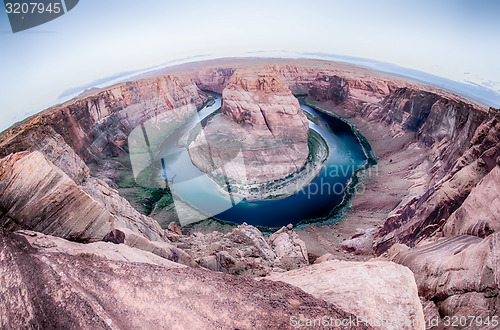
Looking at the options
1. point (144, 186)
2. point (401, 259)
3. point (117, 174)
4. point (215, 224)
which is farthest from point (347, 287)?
point (117, 174)

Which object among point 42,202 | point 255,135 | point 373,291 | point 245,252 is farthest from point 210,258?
point 255,135

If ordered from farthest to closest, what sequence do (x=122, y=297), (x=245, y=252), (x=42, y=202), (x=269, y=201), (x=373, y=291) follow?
(x=269, y=201), (x=245, y=252), (x=42, y=202), (x=373, y=291), (x=122, y=297)

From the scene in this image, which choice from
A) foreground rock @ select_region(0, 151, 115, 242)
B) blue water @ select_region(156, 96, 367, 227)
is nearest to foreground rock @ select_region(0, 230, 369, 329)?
foreground rock @ select_region(0, 151, 115, 242)

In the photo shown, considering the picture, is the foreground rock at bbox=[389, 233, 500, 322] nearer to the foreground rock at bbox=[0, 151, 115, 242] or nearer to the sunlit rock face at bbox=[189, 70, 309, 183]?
the foreground rock at bbox=[0, 151, 115, 242]

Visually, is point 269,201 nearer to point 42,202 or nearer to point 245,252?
point 245,252

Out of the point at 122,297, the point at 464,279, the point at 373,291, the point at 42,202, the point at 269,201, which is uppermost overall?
the point at 42,202

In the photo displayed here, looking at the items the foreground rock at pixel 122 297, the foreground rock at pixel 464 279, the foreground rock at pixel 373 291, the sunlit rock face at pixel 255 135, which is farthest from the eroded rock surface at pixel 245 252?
the sunlit rock face at pixel 255 135
